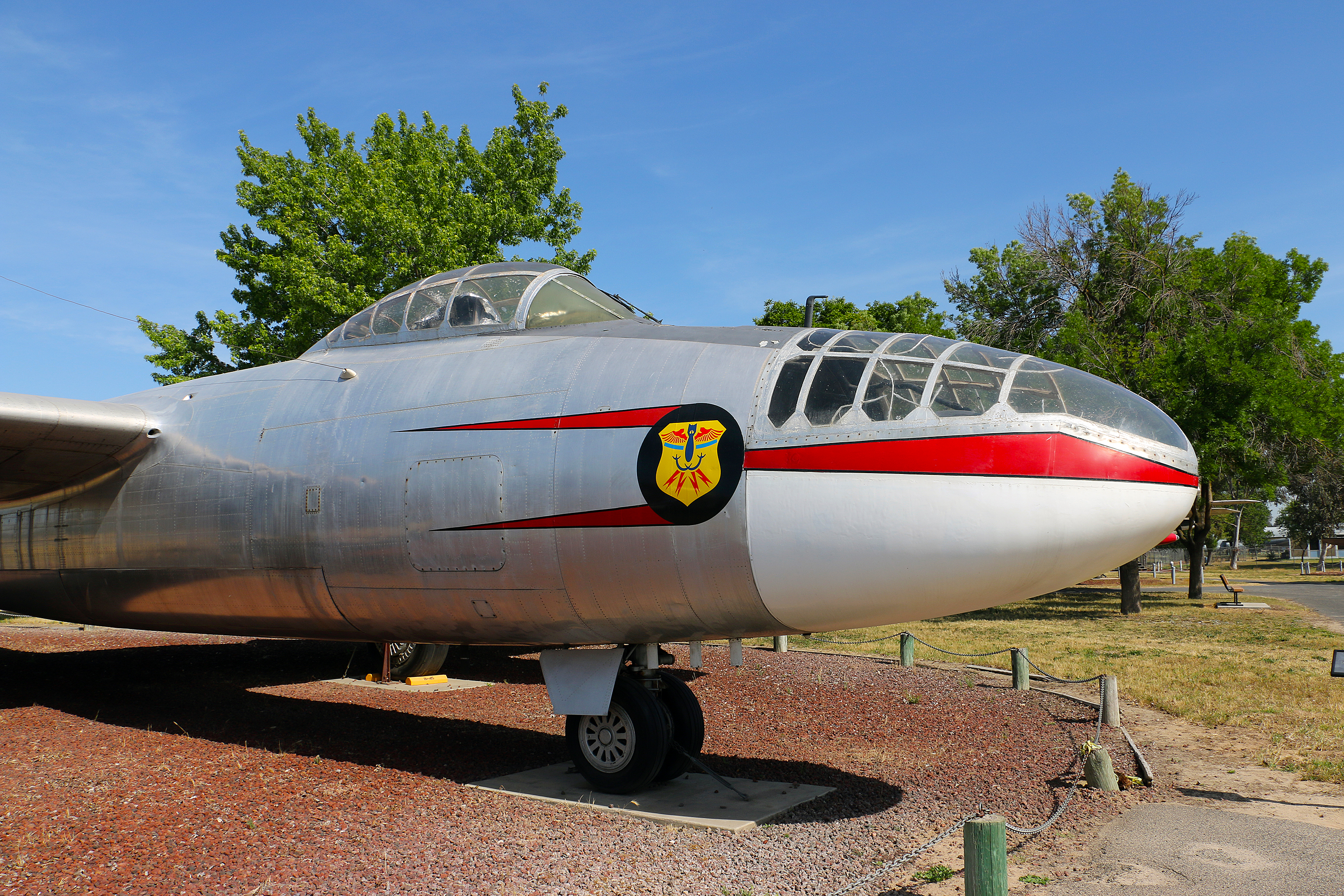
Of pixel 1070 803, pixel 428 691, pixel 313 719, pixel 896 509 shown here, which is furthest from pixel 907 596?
pixel 428 691

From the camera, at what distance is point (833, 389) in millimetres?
6363

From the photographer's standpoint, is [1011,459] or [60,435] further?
[60,435]

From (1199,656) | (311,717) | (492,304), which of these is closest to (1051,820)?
(492,304)

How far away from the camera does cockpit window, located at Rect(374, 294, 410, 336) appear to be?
906 centimetres

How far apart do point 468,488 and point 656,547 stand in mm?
1784

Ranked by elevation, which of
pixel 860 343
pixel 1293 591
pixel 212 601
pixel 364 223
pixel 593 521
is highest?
pixel 364 223

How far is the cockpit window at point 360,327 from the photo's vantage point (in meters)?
9.32

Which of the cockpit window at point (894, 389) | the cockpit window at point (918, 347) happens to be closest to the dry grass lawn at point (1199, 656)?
the cockpit window at point (918, 347)

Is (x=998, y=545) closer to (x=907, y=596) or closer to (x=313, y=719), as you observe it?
(x=907, y=596)

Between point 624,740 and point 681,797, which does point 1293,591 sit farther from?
point 624,740

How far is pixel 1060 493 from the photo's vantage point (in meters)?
5.81

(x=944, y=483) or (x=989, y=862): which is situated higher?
(x=944, y=483)

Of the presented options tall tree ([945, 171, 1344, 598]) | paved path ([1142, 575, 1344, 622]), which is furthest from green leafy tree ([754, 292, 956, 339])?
paved path ([1142, 575, 1344, 622])

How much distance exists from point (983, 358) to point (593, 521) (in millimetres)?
3134
